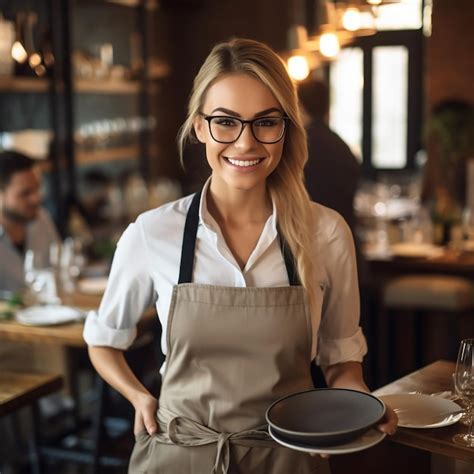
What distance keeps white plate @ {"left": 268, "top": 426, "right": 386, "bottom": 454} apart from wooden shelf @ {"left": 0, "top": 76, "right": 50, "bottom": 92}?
13.0 feet

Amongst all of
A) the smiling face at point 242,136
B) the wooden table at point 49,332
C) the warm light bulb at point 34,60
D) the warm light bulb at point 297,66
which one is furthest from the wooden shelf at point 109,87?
the smiling face at point 242,136

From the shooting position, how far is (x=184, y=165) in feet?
7.89

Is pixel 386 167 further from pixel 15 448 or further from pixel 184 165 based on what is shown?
pixel 184 165

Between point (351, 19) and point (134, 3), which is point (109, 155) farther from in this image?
point (351, 19)

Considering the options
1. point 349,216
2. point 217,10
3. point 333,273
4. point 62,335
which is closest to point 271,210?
point 333,273

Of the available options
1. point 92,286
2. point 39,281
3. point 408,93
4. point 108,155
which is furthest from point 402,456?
point 408,93

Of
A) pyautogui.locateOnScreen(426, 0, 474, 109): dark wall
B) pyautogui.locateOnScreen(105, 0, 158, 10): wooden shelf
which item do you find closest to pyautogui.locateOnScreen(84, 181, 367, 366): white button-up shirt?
pyautogui.locateOnScreen(105, 0, 158, 10): wooden shelf

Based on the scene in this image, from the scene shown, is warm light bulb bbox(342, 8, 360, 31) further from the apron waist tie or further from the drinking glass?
the apron waist tie

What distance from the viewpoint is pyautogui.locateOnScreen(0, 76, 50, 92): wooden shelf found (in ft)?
17.0

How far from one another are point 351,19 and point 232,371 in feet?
13.0

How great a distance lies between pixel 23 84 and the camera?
17.7ft

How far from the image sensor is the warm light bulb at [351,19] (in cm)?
545

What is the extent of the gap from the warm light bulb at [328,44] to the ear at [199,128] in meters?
3.88

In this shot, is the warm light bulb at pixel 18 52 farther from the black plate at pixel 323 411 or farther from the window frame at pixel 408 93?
the window frame at pixel 408 93
